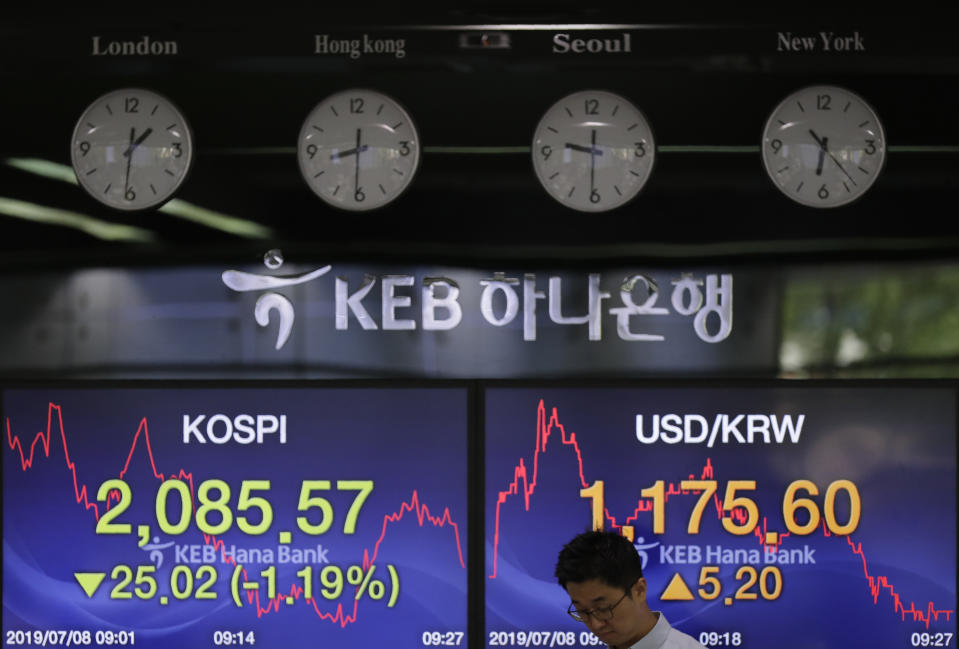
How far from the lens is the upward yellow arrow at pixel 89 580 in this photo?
408 centimetres

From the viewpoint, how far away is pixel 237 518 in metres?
4.11

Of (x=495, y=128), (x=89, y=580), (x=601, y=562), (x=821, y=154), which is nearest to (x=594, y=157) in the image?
(x=495, y=128)

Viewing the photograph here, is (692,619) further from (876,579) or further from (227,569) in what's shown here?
(227,569)

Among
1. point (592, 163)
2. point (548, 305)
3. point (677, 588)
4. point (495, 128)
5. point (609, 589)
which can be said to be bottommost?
point (677, 588)

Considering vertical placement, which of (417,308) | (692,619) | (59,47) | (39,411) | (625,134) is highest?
(59,47)

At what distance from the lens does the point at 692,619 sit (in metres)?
4.06

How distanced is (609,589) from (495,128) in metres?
1.91

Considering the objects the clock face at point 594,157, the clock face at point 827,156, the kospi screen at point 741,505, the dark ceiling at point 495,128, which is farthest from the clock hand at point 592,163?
the kospi screen at point 741,505

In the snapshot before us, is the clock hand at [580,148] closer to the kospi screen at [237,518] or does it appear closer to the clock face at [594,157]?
the clock face at [594,157]

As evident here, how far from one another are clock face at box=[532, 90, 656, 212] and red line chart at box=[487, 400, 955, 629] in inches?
29.9

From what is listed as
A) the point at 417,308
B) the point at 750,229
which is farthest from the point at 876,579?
the point at 417,308

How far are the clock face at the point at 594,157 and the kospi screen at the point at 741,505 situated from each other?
0.69m

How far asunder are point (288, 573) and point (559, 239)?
59.4 inches

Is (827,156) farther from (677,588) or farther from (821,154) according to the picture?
(677,588)
